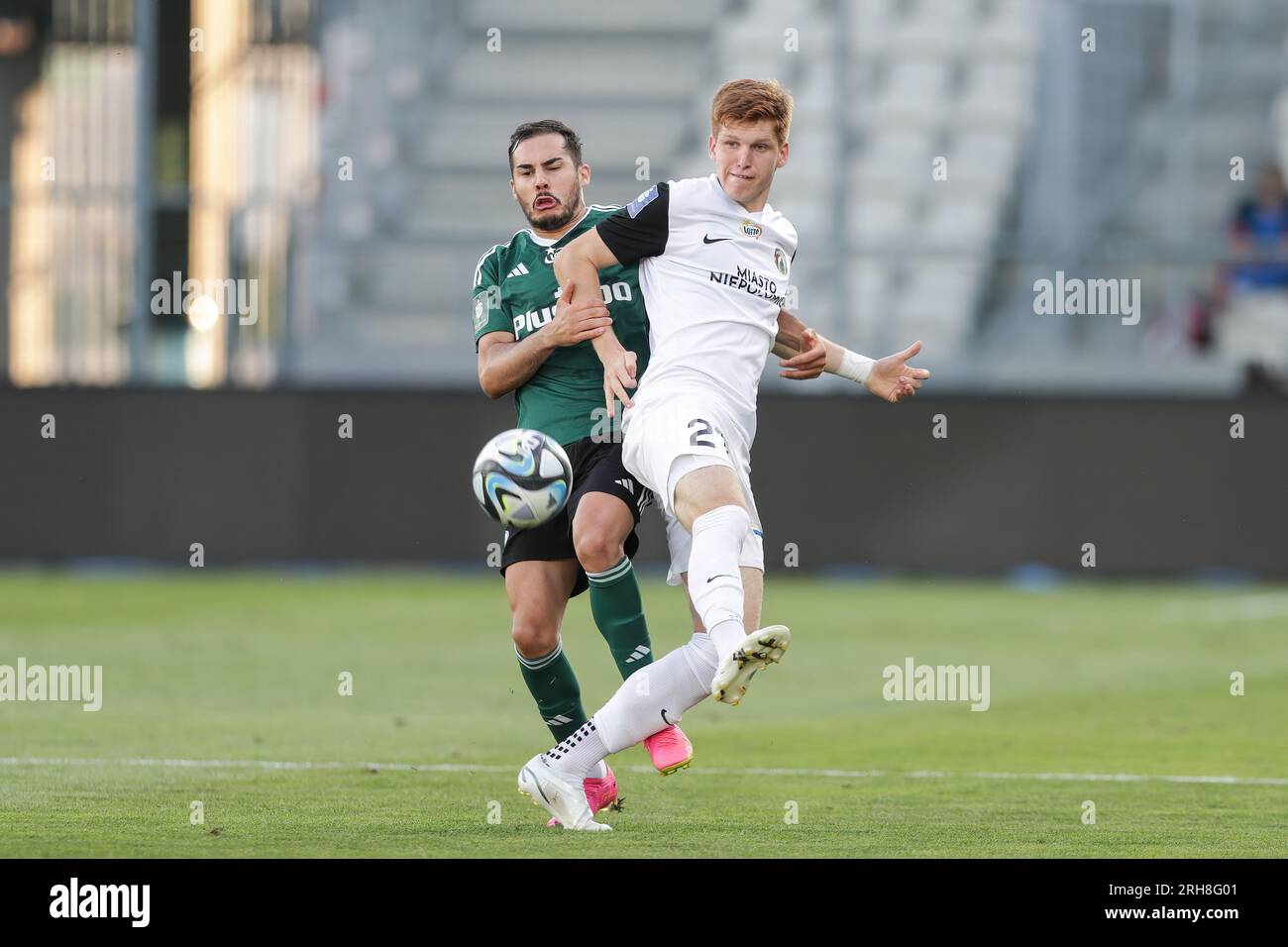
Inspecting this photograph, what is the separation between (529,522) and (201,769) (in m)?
2.09

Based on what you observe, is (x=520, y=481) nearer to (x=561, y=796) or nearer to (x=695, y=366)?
(x=695, y=366)

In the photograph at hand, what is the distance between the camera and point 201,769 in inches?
294

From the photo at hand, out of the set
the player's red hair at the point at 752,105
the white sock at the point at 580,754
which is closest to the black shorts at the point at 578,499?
the white sock at the point at 580,754

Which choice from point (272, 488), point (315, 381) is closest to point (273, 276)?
point (315, 381)

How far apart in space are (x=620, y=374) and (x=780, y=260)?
0.75 m

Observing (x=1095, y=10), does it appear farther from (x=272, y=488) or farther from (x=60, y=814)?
(x=60, y=814)

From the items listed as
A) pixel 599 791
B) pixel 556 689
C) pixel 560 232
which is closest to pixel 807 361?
pixel 560 232

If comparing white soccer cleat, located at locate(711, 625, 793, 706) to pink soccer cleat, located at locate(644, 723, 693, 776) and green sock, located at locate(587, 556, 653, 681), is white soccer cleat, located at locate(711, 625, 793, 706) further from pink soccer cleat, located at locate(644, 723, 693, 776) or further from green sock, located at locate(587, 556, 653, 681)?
green sock, located at locate(587, 556, 653, 681)

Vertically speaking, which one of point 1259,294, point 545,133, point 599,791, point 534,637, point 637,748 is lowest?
point 637,748

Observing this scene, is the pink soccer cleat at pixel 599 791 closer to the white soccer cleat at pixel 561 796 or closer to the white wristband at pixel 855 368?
the white soccer cleat at pixel 561 796

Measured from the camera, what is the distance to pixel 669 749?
611cm

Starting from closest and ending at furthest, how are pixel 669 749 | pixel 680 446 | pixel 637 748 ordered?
1. pixel 680 446
2. pixel 669 749
3. pixel 637 748

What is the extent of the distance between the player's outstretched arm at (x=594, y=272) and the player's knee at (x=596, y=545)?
36cm

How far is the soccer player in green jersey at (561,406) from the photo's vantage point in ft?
20.8
